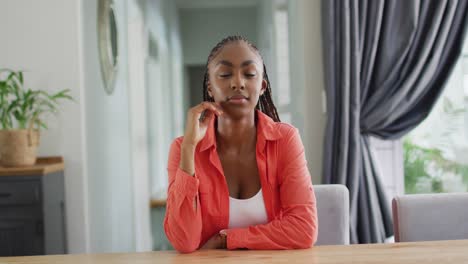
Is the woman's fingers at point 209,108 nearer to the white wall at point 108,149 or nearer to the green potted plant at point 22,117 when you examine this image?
the green potted plant at point 22,117

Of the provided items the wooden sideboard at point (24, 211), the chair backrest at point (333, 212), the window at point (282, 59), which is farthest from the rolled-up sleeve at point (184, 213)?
the window at point (282, 59)

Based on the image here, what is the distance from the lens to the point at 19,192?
2295 millimetres

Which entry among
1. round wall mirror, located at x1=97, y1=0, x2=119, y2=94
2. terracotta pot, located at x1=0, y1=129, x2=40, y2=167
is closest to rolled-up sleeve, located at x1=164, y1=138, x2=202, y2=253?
terracotta pot, located at x1=0, y1=129, x2=40, y2=167

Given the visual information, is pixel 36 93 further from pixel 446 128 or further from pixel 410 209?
pixel 446 128

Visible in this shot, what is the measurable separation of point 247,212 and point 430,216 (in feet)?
1.97

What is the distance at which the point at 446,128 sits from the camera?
3.01 meters

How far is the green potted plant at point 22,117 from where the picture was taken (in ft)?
7.69

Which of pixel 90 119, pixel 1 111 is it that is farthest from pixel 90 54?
pixel 1 111

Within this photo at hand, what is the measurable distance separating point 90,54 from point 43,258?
1.89 meters

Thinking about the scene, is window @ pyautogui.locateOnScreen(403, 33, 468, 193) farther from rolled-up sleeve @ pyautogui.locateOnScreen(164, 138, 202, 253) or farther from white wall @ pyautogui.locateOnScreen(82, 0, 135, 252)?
rolled-up sleeve @ pyautogui.locateOnScreen(164, 138, 202, 253)

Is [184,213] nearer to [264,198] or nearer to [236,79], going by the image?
[264,198]

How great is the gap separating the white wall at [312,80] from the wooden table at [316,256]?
170cm

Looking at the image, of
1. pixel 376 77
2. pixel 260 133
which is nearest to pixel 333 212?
pixel 260 133

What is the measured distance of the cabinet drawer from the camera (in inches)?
90.2
